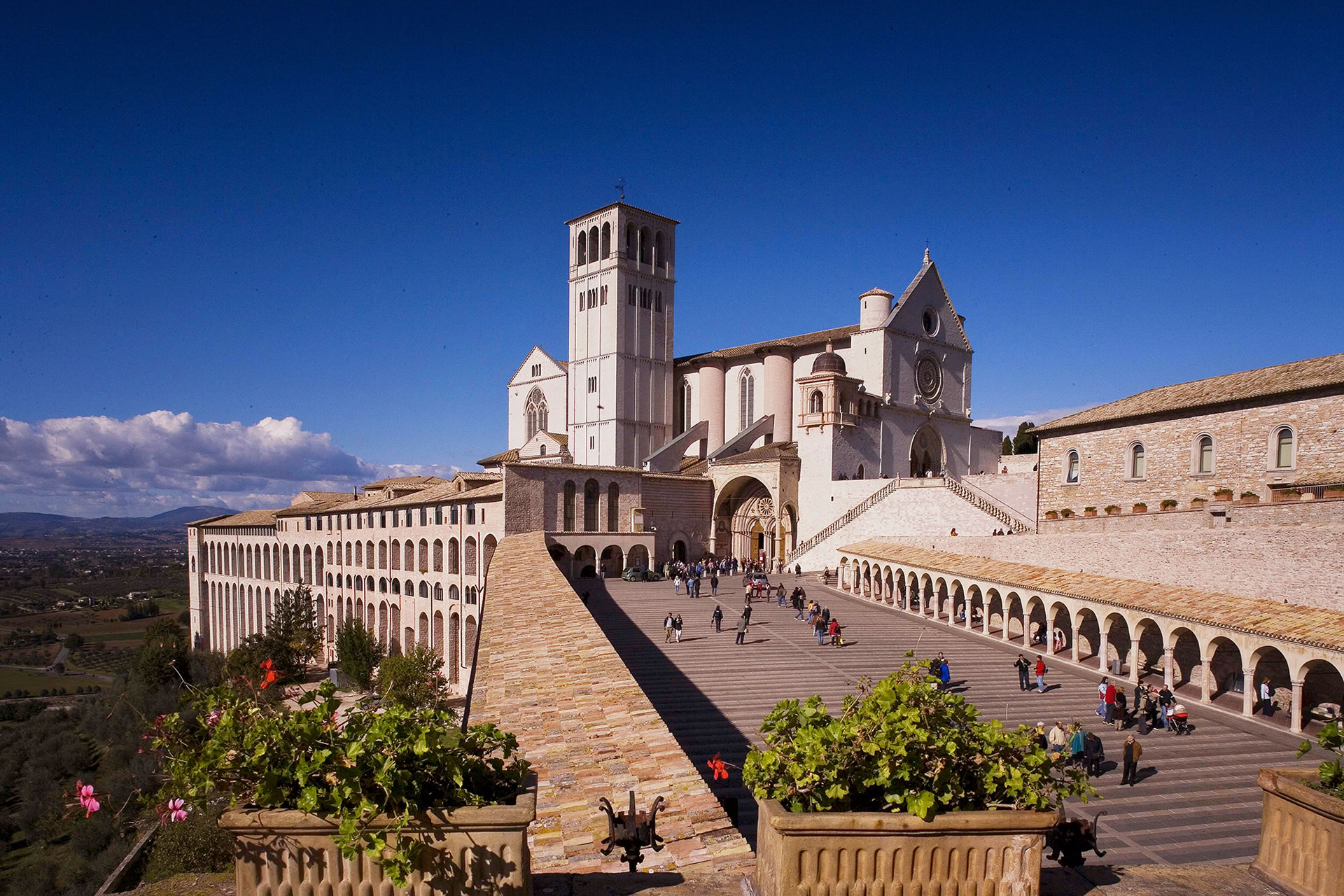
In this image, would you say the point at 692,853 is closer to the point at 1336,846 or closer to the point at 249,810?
the point at 249,810

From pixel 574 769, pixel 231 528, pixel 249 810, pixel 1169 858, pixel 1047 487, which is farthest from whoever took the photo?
pixel 231 528

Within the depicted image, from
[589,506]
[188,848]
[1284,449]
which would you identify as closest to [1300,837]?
[1284,449]

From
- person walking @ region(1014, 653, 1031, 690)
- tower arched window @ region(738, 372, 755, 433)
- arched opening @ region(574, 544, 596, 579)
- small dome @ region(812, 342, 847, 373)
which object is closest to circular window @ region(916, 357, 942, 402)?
small dome @ region(812, 342, 847, 373)

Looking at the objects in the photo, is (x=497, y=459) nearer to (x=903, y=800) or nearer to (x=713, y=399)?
(x=713, y=399)

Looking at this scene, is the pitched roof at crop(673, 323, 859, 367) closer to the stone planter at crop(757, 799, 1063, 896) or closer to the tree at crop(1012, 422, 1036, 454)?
the tree at crop(1012, 422, 1036, 454)

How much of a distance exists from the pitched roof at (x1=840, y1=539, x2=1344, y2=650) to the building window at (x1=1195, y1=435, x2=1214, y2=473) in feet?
20.1

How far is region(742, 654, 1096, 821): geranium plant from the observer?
152 inches

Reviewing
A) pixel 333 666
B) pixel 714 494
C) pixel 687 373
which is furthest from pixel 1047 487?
pixel 333 666

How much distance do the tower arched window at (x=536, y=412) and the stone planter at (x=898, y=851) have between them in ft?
207

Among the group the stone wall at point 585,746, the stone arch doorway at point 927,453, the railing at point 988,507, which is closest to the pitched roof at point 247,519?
the stone arch doorway at point 927,453

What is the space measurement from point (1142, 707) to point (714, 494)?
33985 mm

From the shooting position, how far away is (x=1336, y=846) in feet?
13.2

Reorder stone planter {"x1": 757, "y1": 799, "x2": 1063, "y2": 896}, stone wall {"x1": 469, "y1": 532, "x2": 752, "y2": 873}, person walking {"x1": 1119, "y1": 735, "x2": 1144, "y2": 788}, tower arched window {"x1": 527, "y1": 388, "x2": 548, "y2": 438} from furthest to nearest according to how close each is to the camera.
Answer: tower arched window {"x1": 527, "y1": 388, "x2": 548, "y2": 438}, person walking {"x1": 1119, "y1": 735, "x2": 1144, "y2": 788}, stone wall {"x1": 469, "y1": 532, "x2": 752, "y2": 873}, stone planter {"x1": 757, "y1": 799, "x2": 1063, "y2": 896}

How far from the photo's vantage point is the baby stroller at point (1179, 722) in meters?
18.4
